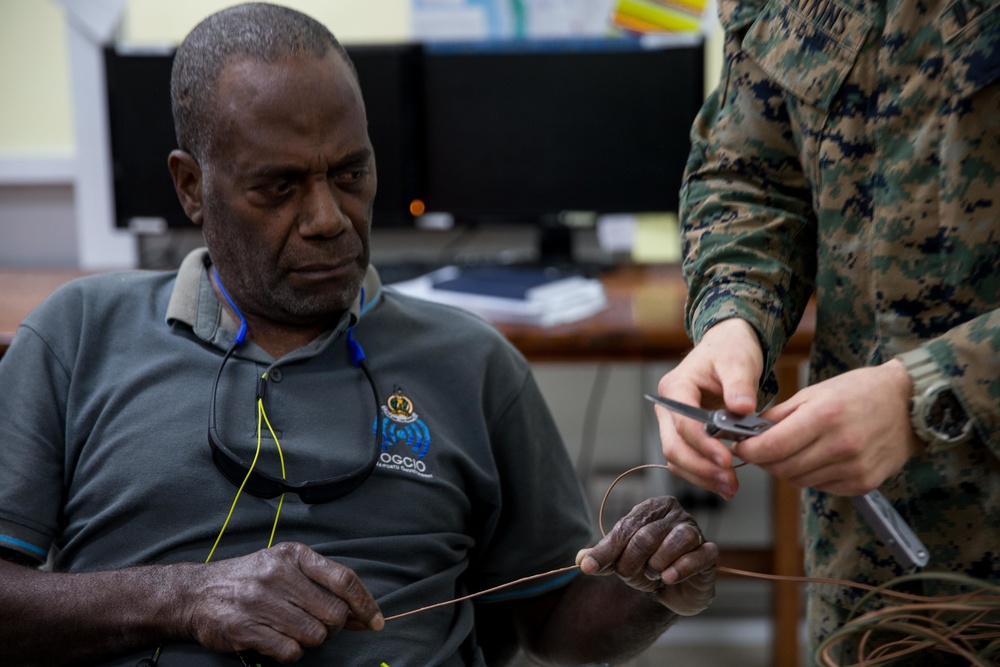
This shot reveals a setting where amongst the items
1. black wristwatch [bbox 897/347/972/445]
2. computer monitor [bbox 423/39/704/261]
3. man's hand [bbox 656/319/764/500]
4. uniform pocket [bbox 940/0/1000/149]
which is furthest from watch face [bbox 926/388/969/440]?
computer monitor [bbox 423/39/704/261]

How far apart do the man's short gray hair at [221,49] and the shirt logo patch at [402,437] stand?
0.39 metres

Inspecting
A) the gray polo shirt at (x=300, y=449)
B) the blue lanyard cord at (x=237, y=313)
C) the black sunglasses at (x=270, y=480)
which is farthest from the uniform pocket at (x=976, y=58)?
the blue lanyard cord at (x=237, y=313)

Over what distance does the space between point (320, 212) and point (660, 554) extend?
22.0 inches

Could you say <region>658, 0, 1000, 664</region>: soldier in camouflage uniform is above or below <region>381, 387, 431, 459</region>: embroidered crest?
above

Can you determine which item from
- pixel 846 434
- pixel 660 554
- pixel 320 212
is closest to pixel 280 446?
pixel 320 212

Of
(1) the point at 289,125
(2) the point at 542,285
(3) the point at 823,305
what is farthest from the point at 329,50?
(2) the point at 542,285

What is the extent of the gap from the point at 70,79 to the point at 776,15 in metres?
2.14

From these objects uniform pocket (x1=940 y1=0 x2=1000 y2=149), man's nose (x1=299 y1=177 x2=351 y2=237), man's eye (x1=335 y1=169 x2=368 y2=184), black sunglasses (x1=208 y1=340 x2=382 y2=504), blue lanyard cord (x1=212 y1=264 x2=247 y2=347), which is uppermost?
uniform pocket (x1=940 y1=0 x2=1000 y2=149)

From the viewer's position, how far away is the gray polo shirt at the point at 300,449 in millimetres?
1164

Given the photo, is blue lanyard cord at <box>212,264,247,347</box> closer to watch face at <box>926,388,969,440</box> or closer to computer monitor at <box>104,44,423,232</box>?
watch face at <box>926,388,969,440</box>

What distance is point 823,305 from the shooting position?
1.12 m

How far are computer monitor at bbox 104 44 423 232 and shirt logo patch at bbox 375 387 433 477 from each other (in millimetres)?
1299

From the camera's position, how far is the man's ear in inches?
50.3

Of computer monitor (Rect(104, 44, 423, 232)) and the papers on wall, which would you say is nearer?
the papers on wall
